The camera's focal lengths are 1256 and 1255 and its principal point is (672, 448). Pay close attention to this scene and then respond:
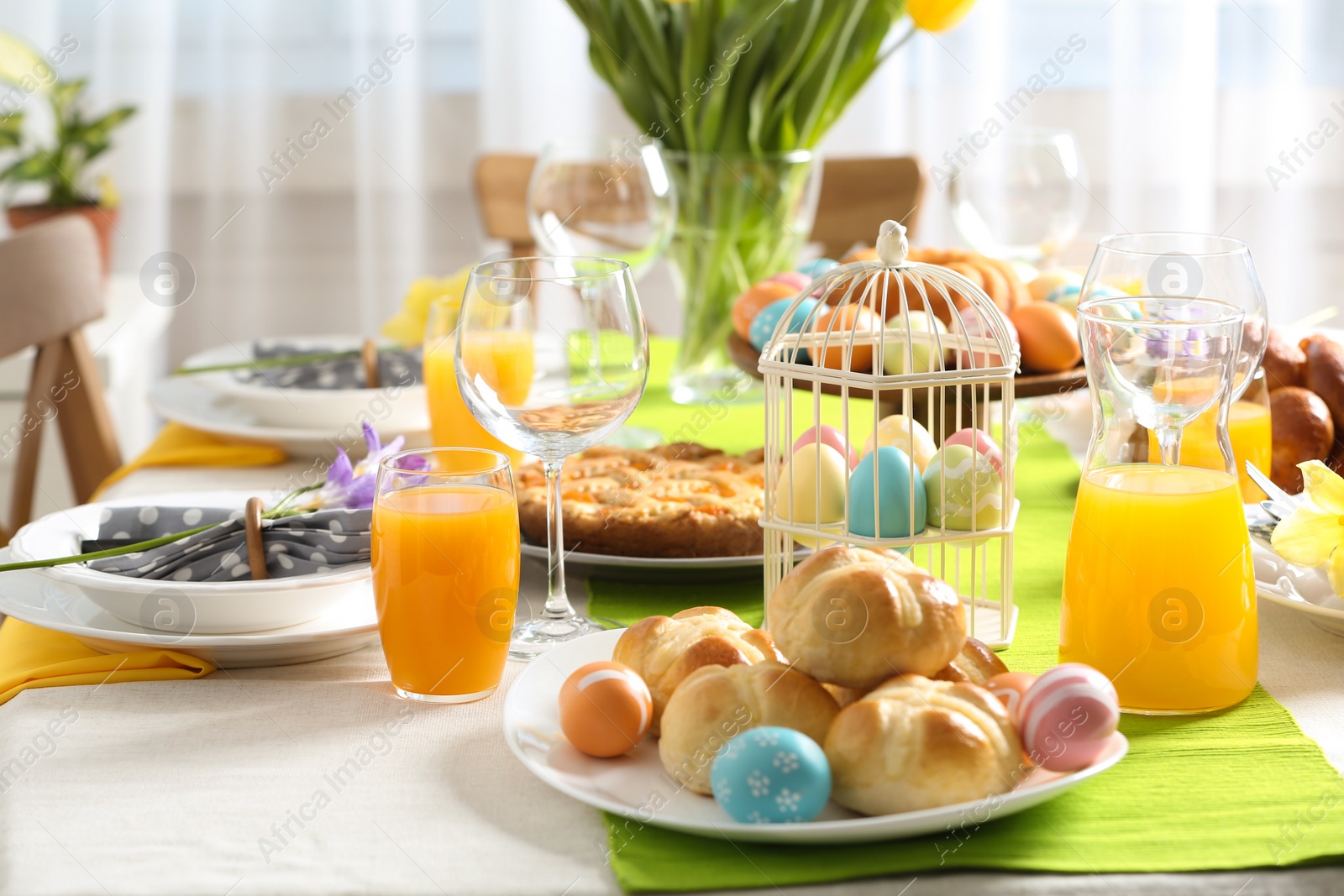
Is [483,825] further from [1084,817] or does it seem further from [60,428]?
[60,428]

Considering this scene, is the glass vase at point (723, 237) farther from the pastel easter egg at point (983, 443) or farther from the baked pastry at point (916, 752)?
the baked pastry at point (916, 752)

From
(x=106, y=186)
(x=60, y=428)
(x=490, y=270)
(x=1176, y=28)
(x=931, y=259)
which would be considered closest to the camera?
(x=490, y=270)

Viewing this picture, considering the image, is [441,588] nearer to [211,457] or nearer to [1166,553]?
[1166,553]

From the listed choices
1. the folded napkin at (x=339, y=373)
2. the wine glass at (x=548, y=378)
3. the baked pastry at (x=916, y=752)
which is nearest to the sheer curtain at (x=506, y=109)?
the folded napkin at (x=339, y=373)

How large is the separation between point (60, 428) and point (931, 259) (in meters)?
1.09

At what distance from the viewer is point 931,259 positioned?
1.21 meters

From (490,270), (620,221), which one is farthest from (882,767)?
(620,221)

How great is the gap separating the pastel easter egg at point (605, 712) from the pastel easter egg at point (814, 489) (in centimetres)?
22

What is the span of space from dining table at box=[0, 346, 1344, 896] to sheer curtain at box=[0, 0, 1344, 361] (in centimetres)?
227

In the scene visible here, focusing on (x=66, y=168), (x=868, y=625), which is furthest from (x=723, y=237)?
(x=66, y=168)

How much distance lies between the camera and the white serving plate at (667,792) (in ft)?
1.81

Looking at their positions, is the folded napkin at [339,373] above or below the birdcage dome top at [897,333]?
below

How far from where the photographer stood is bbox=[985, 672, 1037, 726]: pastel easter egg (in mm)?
594

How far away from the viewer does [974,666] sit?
0.65 metres
